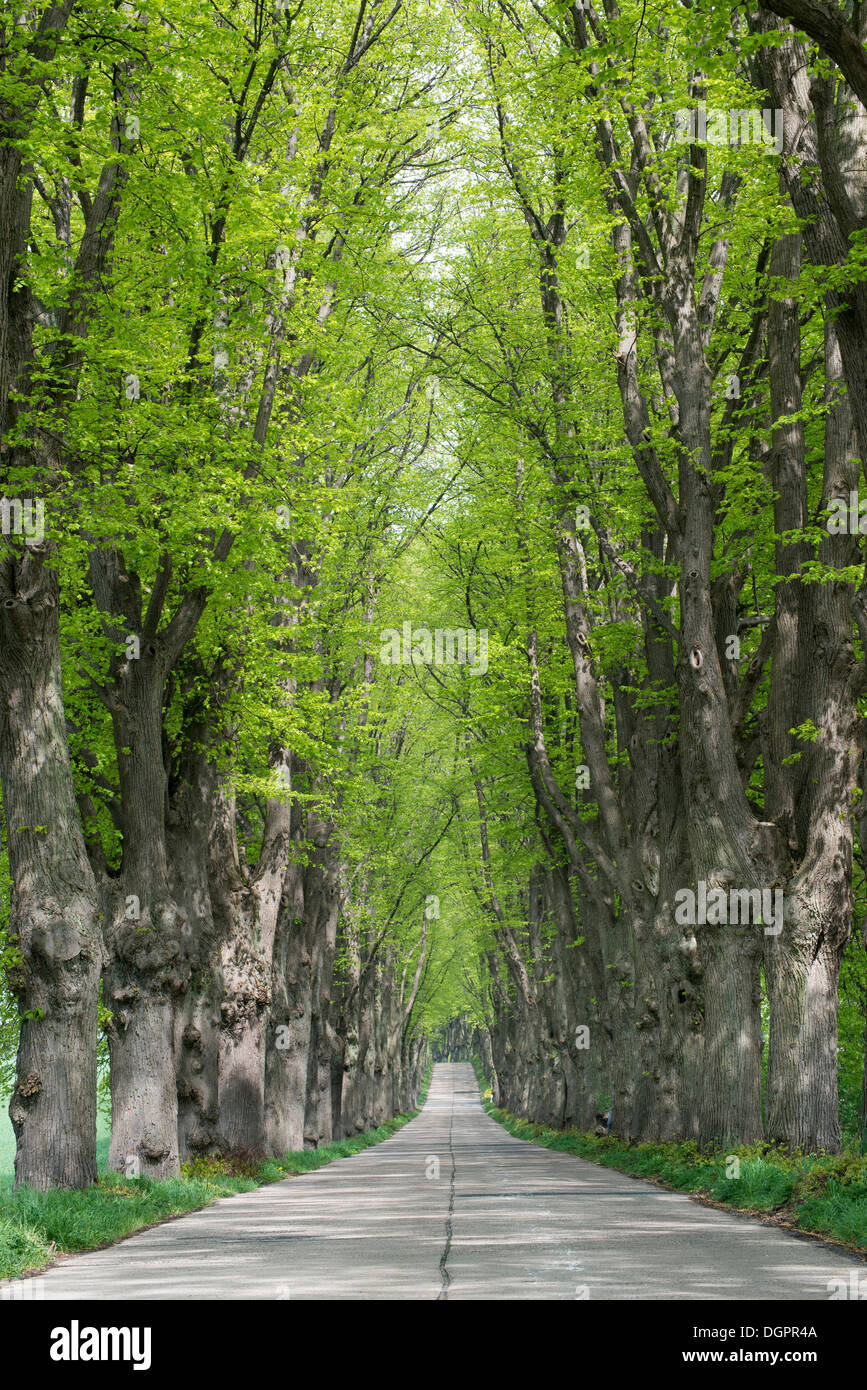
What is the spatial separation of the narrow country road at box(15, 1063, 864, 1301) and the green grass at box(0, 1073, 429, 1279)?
0.23m

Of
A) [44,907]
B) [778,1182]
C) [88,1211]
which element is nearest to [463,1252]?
[88,1211]

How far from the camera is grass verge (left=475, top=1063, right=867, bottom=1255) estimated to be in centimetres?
934

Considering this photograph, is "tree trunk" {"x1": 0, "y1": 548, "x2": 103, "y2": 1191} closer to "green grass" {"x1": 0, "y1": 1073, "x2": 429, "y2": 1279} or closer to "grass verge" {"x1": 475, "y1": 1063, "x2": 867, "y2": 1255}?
"green grass" {"x1": 0, "y1": 1073, "x2": 429, "y2": 1279}

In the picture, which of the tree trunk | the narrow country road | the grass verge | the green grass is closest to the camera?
the narrow country road

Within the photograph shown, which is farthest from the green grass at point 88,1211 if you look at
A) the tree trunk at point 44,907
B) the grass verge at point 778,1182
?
the grass verge at point 778,1182

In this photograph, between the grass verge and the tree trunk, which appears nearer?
the grass verge

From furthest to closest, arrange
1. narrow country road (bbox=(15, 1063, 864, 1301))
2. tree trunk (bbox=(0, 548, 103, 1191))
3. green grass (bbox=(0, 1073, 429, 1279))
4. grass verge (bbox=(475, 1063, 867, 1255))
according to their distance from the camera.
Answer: tree trunk (bbox=(0, 548, 103, 1191)), grass verge (bbox=(475, 1063, 867, 1255)), green grass (bbox=(0, 1073, 429, 1279)), narrow country road (bbox=(15, 1063, 864, 1301))

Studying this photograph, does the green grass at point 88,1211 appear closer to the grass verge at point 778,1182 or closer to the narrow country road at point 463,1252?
the narrow country road at point 463,1252

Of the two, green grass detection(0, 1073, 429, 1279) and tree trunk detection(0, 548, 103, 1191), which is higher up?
tree trunk detection(0, 548, 103, 1191)

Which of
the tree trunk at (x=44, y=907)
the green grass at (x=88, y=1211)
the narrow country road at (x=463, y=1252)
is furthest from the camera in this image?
the tree trunk at (x=44, y=907)

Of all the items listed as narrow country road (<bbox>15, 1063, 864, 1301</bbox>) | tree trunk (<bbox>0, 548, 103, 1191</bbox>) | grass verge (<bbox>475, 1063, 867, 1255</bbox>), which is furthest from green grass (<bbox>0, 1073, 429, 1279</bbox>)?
grass verge (<bbox>475, 1063, 867, 1255</bbox>)

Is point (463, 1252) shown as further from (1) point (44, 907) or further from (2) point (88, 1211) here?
(1) point (44, 907)

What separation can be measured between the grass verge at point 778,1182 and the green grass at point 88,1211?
5350 millimetres

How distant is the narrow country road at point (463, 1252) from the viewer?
22.7ft
